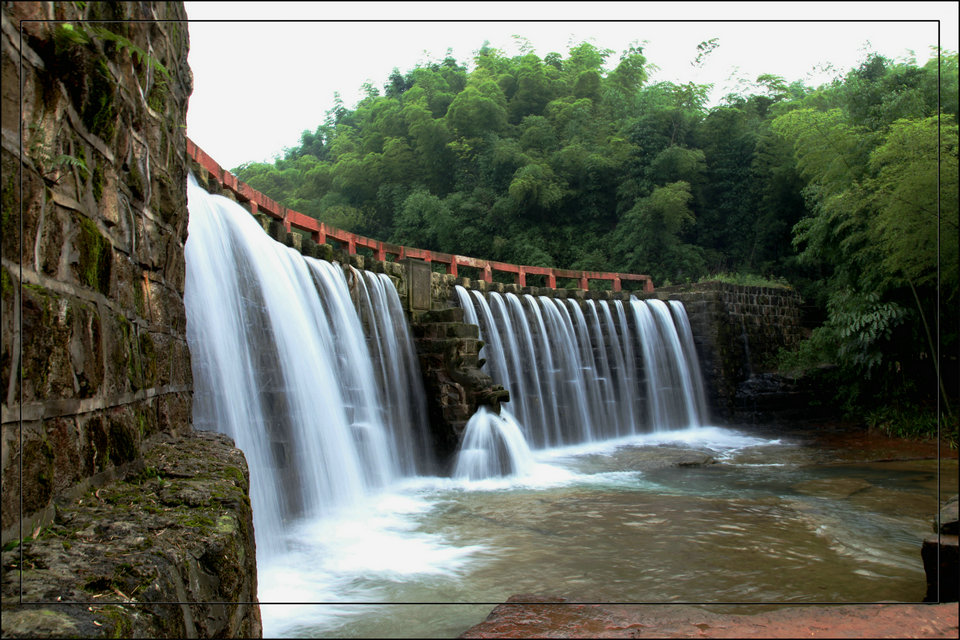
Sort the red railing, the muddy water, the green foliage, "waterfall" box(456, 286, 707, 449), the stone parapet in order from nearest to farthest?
the muddy water, the red railing, "waterfall" box(456, 286, 707, 449), the stone parapet, the green foliage

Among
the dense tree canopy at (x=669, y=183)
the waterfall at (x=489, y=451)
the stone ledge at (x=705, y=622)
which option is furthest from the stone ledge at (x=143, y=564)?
the dense tree canopy at (x=669, y=183)


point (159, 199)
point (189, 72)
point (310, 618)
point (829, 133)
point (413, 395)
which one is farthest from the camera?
point (829, 133)

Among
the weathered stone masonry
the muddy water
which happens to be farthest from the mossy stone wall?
the muddy water

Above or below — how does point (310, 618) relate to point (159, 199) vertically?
below

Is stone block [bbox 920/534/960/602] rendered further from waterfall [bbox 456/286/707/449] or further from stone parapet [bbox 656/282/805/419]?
stone parapet [bbox 656/282/805/419]

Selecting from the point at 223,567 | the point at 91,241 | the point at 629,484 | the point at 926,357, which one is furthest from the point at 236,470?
the point at 926,357

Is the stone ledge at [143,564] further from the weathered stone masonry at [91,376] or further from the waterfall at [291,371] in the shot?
the waterfall at [291,371]

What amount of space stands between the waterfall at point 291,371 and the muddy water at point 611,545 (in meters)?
0.43

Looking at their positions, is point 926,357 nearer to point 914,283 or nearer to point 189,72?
point 914,283

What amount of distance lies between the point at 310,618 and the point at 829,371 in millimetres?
13201

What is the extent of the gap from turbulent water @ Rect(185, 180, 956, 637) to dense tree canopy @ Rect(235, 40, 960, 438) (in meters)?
3.57

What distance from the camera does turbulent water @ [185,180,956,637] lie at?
406 cm

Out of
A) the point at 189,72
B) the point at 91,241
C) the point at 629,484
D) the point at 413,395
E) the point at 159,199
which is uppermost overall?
the point at 189,72

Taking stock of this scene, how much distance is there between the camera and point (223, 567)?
77.1 inches
